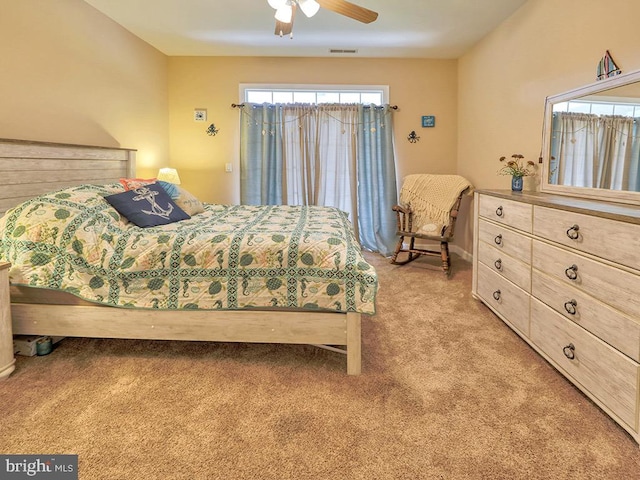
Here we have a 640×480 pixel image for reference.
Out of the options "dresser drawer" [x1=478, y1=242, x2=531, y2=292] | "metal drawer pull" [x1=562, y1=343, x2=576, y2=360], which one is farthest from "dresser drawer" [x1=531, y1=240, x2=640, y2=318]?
"metal drawer pull" [x1=562, y1=343, x2=576, y2=360]

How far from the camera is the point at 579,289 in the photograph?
→ 5.66 feet

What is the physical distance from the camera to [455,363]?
2.04 m

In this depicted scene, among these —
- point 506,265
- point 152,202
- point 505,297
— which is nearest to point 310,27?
point 152,202

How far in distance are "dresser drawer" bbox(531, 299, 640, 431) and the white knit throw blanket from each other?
200 centimetres

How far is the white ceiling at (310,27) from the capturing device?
126 inches

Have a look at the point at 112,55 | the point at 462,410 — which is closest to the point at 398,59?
the point at 112,55

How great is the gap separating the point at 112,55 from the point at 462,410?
3.83m

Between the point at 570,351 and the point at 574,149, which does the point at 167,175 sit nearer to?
the point at 574,149

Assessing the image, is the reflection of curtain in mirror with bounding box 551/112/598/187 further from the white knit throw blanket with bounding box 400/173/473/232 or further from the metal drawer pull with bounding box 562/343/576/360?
the white knit throw blanket with bounding box 400/173/473/232

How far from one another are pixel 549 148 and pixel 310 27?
7.64 ft

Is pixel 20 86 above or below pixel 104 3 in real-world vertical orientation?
below

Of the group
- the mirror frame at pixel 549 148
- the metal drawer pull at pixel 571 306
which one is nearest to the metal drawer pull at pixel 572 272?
the metal drawer pull at pixel 571 306

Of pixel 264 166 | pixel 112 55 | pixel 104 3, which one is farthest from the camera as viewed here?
pixel 264 166

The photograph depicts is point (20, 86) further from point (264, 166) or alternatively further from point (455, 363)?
point (455, 363)
